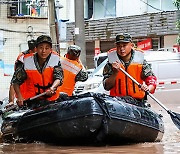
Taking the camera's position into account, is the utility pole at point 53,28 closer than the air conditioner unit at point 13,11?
Yes

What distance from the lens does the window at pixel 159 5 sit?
25984 millimetres

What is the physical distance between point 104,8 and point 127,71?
776 inches

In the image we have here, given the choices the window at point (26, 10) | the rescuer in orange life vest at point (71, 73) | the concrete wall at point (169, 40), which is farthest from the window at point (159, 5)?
the rescuer in orange life vest at point (71, 73)

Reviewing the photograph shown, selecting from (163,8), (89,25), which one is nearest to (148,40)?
(163,8)

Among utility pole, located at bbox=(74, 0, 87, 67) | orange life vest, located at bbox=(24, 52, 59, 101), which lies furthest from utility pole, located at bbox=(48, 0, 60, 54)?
orange life vest, located at bbox=(24, 52, 59, 101)

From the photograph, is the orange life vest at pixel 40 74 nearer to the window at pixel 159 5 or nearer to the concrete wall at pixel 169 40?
the concrete wall at pixel 169 40

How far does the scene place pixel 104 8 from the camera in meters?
28.0

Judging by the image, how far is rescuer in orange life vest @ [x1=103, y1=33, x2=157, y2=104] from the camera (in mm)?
8430

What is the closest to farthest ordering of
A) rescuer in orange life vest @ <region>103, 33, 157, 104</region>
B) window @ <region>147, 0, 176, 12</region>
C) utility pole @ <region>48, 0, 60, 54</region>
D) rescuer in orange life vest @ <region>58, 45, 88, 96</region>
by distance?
rescuer in orange life vest @ <region>103, 33, 157, 104</region>
rescuer in orange life vest @ <region>58, 45, 88, 96</region>
utility pole @ <region>48, 0, 60, 54</region>
window @ <region>147, 0, 176, 12</region>

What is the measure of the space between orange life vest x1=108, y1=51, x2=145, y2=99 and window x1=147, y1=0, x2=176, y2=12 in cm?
1769

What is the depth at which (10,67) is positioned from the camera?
27.0m

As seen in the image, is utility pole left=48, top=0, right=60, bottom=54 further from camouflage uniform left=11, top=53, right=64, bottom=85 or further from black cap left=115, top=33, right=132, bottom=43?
black cap left=115, top=33, right=132, bottom=43

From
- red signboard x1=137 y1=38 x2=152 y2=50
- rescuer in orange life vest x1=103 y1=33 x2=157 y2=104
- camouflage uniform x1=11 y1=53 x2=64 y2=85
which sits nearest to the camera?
rescuer in orange life vest x1=103 y1=33 x2=157 y2=104

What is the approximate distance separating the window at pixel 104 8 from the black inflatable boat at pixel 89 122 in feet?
63.8
